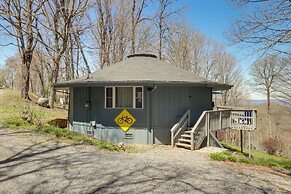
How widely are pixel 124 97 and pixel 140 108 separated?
0.92 m

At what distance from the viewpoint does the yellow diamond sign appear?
32.2 ft

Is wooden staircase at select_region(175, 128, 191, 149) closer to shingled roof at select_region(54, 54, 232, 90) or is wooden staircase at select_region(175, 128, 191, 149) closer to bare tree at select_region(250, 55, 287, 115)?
shingled roof at select_region(54, 54, 232, 90)

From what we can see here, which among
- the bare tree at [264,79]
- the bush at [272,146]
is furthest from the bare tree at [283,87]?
the bush at [272,146]

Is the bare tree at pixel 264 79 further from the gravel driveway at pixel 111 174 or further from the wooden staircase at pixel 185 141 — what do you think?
the gravel driveway at pixel 111 174

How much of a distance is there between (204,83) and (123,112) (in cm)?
409

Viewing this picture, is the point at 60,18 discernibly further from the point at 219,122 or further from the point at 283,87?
the point at 283,87

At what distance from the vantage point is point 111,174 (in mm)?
5074

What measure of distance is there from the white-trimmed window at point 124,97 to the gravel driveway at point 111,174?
120 inches

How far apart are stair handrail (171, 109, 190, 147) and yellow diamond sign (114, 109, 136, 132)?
184cm

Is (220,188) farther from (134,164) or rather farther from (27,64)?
(27,64)

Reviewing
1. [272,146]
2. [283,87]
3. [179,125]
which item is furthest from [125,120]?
[283,87]

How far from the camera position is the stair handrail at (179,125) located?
9550 mm

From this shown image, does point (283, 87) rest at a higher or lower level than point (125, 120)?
higher

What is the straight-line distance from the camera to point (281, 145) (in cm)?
2539
